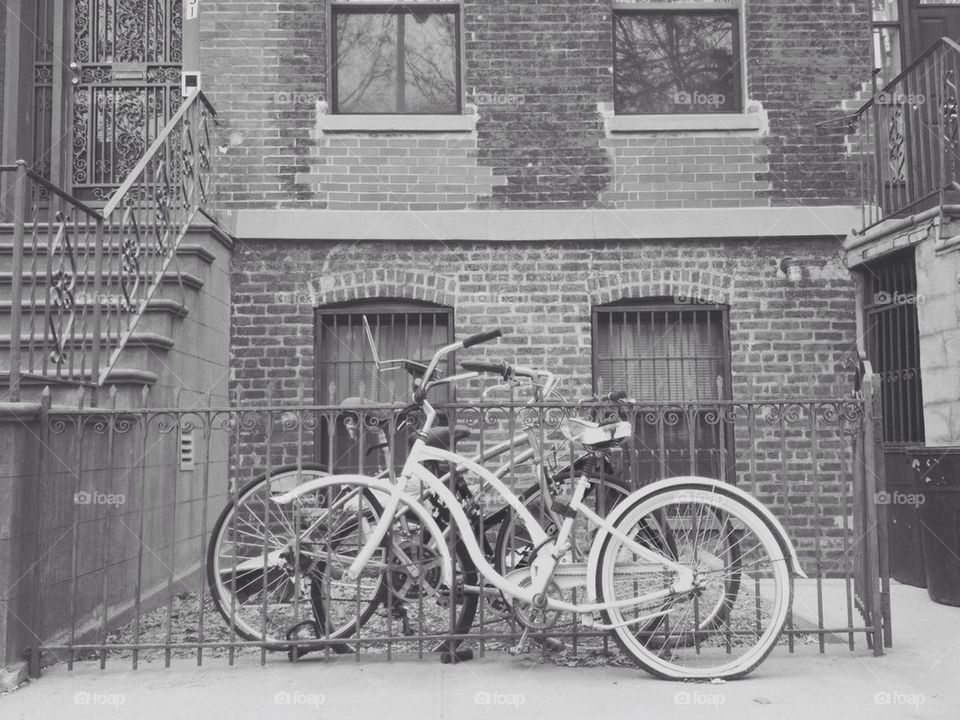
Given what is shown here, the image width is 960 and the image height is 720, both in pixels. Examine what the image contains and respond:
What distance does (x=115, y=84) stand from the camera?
820 centimetres

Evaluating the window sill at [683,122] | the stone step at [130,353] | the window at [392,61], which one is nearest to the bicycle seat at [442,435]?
the stone step at [130,353]

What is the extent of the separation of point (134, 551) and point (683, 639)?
127 inches

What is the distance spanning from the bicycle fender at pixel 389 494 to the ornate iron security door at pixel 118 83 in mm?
4933

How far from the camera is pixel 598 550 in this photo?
4.28 metres

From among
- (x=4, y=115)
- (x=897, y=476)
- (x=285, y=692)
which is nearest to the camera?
(x=285, y=692)

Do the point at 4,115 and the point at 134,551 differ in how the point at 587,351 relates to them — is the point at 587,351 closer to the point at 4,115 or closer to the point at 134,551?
Answer: the point at 134,551

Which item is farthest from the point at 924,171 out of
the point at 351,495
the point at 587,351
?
the point at 351,495

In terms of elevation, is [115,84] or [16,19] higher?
[16,19]

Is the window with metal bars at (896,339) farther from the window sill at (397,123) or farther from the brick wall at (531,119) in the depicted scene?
the window sill at (397,123)

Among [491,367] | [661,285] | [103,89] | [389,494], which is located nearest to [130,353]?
[389,494]

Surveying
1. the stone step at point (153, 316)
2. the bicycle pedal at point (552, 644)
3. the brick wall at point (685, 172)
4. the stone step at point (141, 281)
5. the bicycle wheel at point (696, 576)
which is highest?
the brick wall at point (685, 172)

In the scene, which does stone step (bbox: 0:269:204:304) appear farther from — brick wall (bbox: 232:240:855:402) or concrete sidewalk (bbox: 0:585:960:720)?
concrete sidewalk (bbox: 0:585:960:720)

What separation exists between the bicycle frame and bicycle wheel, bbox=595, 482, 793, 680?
56 millimetres

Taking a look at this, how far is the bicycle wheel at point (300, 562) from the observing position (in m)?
4.47
